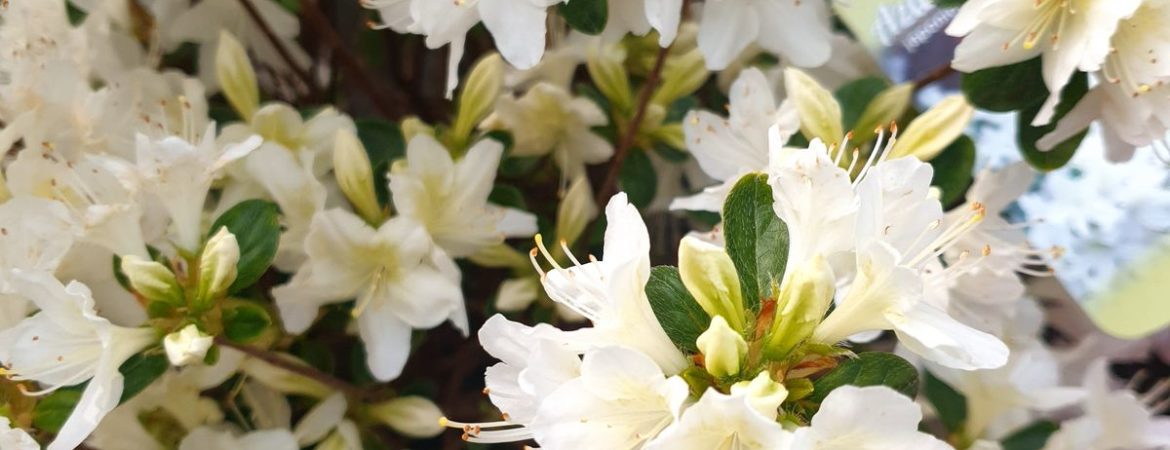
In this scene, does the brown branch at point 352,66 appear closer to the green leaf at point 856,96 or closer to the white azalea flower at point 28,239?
the white azalea flower at point 28,239

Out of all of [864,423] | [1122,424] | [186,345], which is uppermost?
[864,423]

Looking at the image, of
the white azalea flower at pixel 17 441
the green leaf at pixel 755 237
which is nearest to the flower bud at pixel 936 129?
the green leaf at pixel 755 237

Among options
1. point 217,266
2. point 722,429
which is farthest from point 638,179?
point 722,429

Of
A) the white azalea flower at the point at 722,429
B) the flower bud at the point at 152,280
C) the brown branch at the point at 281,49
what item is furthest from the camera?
the brown branch at the point at 281,49

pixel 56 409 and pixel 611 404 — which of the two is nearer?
pixel 611 404

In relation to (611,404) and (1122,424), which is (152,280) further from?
(1122,424)

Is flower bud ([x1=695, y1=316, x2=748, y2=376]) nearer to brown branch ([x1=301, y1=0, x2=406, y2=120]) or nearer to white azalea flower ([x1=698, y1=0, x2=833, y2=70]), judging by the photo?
white azalea flower ([x1=698, y1=0, x2=833, y2=70])
